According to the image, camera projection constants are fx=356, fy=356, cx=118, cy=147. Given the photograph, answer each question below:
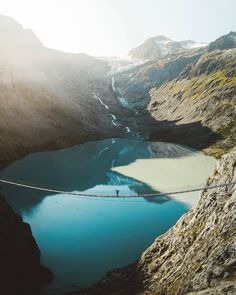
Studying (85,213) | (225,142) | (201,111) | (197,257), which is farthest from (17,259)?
(201,111)

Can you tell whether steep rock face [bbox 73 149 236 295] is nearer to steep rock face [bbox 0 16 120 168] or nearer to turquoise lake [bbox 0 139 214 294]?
turquoise lake [bbox 0 139 214 294]

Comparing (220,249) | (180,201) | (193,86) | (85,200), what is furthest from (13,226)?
(193,86)

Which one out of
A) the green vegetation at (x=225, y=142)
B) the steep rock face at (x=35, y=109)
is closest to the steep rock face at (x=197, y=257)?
the steep rock face at (x=35, y=109)

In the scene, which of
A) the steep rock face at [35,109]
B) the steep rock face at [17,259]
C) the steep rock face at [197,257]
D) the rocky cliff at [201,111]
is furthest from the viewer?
the rocky cliff at [201,111]

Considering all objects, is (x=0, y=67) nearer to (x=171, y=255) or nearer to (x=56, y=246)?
(x=56, y=246)

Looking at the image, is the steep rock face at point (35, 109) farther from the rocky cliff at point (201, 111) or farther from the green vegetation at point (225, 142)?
the green vegetation at point (225, 142)

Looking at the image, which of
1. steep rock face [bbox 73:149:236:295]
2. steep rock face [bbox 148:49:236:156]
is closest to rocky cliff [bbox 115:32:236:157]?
steep rock face [bbox 148:49:236:156]
